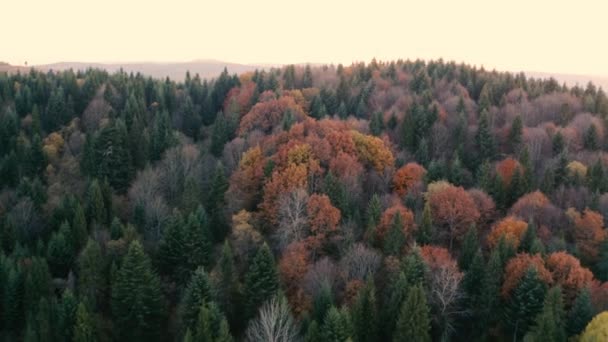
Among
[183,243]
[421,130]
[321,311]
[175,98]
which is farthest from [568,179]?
[175,98]

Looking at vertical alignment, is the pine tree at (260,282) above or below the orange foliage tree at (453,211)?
below

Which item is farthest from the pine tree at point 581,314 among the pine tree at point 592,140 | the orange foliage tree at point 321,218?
the pine tree at point 592,140

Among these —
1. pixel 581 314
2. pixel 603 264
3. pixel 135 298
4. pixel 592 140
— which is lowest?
pixel 135 298

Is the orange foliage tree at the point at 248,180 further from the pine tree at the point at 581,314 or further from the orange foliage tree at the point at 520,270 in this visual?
the pine tree at the point at 581,314

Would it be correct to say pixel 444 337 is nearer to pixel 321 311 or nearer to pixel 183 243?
pixel 321 311

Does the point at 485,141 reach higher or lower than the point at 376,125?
lower

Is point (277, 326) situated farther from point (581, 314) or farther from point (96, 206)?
point (96, 206)

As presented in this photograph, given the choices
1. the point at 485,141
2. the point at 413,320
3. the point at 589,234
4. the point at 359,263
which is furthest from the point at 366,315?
the point at 485,141
